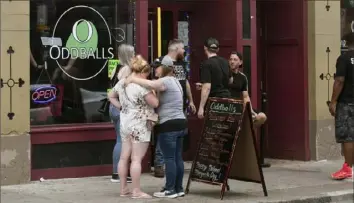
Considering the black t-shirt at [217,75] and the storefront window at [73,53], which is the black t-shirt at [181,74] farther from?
the storefront window at [73,53]

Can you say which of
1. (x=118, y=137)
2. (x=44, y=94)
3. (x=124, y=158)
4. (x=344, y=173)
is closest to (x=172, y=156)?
(x=124, y=158)

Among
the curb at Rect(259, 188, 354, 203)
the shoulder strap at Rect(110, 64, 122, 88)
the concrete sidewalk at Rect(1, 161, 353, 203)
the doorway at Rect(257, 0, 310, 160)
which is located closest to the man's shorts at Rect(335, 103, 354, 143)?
the concrete sidewalk at Rect(1, 161, 353, 203)

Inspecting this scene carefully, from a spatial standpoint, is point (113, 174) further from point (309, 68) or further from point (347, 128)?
point (309, 68)

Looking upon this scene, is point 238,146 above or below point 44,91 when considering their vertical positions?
below

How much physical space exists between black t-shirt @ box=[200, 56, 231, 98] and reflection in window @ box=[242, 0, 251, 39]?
5.78 feet

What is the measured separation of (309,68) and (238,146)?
3.78 meters

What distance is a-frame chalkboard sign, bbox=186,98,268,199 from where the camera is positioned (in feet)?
28.8

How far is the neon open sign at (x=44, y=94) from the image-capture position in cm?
995

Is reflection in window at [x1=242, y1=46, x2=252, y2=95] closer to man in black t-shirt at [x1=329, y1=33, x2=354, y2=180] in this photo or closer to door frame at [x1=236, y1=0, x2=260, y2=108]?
door frame at [x1=236, y1=0, x2=260, y2=108]

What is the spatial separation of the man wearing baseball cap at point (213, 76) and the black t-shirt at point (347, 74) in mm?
1619

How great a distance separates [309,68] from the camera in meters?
12.3

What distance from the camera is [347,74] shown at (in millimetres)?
10312

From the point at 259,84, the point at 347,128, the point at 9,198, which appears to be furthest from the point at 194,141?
the point at 9,198

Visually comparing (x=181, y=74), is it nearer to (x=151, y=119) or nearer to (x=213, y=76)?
(x=213, y=76)
